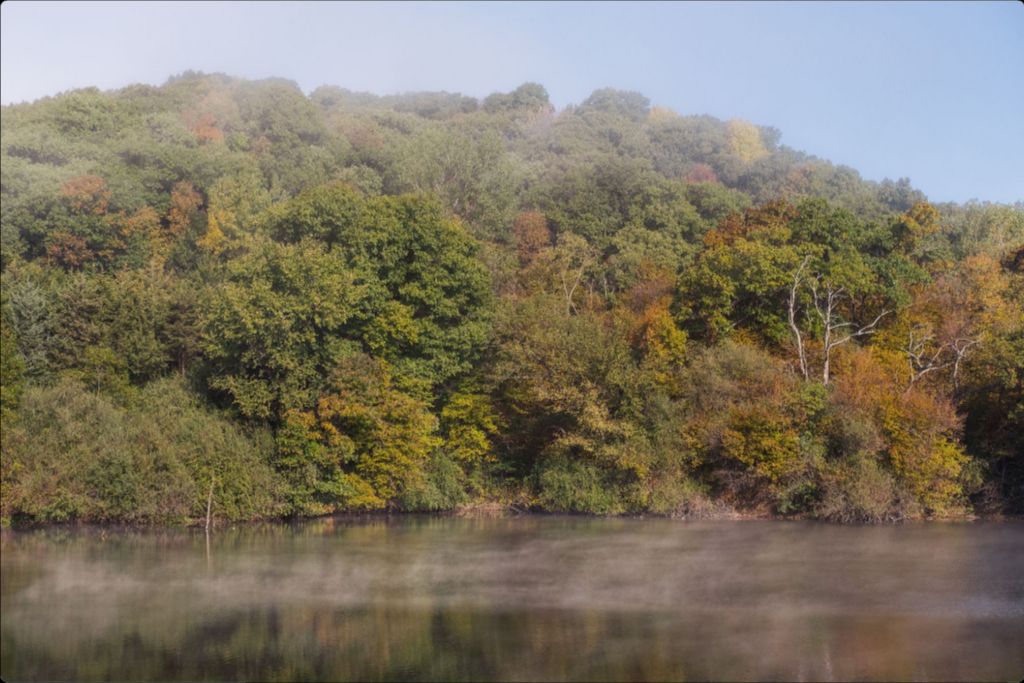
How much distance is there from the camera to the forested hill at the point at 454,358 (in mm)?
29797

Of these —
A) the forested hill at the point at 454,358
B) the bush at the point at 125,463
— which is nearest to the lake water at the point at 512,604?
the bush at the point at 125,463

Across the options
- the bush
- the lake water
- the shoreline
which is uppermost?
the bush

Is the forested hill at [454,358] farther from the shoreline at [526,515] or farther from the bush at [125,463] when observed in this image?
the shoreline at [526,515]

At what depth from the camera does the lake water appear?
16.5 meters

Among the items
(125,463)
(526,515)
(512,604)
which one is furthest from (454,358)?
(512,604)

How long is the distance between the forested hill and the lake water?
2.42m

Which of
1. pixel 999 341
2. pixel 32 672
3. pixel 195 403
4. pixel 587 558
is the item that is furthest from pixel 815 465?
pixel 32 672

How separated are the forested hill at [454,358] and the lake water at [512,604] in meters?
2.42

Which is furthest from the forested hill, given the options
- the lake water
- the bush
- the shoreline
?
the lake water

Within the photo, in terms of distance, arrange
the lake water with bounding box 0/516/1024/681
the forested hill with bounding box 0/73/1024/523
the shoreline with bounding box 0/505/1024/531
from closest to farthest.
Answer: the lake water with bounding box 0/516/1024/681, the shoreline with bounding box 0/505/1024/531, the forested hill with bounding box 0/73/1024/523

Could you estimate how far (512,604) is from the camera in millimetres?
20422

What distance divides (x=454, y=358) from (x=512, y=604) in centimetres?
1387

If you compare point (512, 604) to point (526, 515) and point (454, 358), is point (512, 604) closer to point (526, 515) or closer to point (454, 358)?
point (526, 515)

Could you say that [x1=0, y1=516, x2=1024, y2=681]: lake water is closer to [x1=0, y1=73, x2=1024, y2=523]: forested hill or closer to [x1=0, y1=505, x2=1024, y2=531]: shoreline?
[x1=0, y1=505, x2=1024, y2=531]: shoreline
